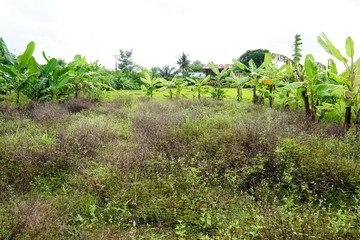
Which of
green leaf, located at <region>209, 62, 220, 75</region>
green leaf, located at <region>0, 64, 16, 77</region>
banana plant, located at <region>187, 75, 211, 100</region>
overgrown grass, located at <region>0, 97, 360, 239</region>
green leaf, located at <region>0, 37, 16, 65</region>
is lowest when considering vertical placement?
overgrown grass, located at <region>0, 97, 360, 239</region>

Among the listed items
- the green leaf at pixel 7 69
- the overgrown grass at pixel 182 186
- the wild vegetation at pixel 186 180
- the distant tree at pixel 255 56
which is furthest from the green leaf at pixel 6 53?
the distant tree at pixel 255 56

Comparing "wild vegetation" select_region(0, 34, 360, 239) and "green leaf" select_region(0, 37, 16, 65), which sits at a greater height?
"green leaf" select_region(0, 37, 16, 65)

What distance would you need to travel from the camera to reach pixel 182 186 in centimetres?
263

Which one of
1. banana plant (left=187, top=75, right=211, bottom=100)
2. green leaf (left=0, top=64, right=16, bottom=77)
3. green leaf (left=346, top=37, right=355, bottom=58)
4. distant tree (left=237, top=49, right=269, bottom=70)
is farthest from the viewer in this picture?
distant tree (left=237, top=49, right=269, bottom=70)

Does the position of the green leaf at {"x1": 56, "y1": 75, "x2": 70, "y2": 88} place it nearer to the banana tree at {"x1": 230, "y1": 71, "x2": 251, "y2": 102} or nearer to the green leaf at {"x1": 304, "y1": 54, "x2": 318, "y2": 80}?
the banana tree at {"x1": 230, "y1": 71, "x2": 251, "y2": 102}

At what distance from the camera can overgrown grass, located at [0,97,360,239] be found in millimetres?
1993

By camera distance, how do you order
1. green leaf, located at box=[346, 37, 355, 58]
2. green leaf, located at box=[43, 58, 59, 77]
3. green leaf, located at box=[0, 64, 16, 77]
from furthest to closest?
green leaf, located at box=[43, 58, 59, 77] → green leaf, located at box=[0, 64, 16, 77] → green leaf, located at box=[346, 37, 355, 58]

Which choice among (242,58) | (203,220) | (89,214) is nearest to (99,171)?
(89,214)

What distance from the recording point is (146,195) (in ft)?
8.12

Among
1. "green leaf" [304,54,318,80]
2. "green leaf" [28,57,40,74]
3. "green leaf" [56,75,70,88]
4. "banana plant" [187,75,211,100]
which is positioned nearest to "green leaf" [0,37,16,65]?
"green leaf" [28,57,40,74]

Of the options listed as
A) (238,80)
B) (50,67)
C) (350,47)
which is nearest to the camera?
(350,47)

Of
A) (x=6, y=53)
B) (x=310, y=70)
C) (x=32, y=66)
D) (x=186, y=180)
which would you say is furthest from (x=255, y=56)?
(x=186, y=180)

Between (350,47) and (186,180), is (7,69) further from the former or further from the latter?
(350,47)

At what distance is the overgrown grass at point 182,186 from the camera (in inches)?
78.5
